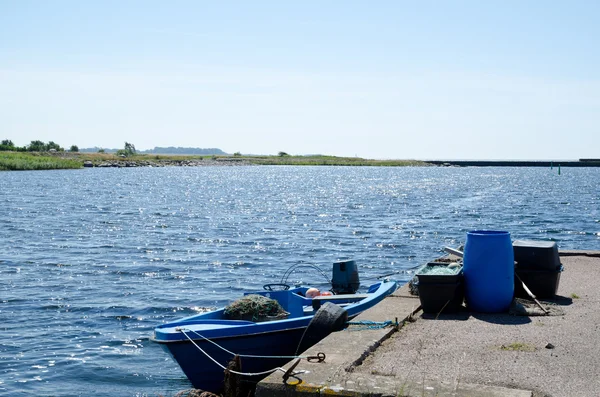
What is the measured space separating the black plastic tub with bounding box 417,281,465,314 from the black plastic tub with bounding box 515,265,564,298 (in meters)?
1.34

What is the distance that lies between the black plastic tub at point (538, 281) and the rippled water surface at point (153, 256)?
588cm

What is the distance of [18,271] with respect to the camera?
74.5ft

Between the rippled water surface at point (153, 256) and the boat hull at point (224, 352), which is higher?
the boat hull at point (224, 352)

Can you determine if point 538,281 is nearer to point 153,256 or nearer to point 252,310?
point 252,310

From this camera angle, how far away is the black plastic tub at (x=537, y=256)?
1085cm

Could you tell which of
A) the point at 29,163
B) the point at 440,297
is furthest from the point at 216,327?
the point at 29,163

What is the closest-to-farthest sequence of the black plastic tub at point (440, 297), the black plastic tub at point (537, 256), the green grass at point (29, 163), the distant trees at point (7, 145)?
the black plastic tub at point (440, 297) < the black plastic tub at point (537, 256) < the green grass at point (29, 163) < the distant trees at point (7, 145)

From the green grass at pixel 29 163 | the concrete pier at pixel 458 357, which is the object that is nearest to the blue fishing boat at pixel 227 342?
the concrete pier at pixel 458 357

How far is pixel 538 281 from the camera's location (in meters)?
11.0

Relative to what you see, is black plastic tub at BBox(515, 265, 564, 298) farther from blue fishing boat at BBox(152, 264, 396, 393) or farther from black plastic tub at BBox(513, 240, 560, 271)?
blue fishing boat at BBox(152, 264, 396, 393)

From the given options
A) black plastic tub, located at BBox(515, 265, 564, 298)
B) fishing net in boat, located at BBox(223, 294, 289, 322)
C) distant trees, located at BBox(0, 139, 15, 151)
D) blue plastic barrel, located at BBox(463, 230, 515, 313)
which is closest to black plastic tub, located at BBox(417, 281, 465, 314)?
blue plastic barrel, located at BBox(463, 230, 515, 313)

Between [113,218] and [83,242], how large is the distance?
12772 millimetres

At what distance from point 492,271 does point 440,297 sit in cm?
83

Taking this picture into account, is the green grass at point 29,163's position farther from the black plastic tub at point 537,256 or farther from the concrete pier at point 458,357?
the concrete pier at point 458,357
